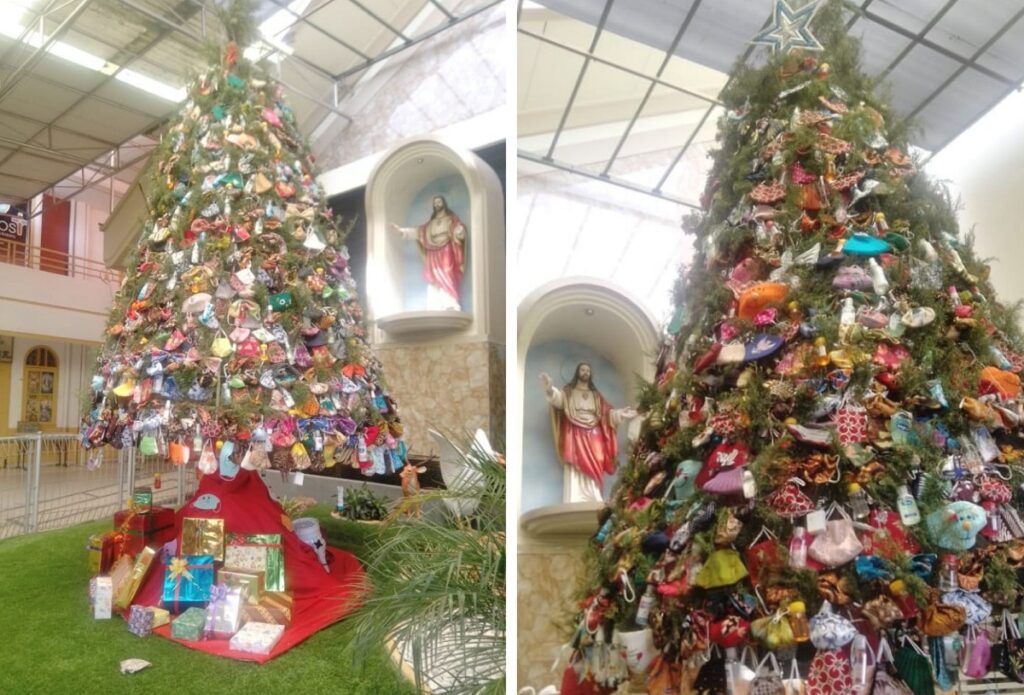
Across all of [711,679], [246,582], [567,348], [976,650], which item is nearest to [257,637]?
[246,582]

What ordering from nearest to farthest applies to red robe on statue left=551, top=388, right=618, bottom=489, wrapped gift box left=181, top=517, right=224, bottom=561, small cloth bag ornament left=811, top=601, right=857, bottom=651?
small cloth bag ornament left=811, top=601, right=857, bottom=651
red robe on statue left=551, top=388, right=618, bottom=489
wrapped gift box left=181, top=517, right=224, bottom=561

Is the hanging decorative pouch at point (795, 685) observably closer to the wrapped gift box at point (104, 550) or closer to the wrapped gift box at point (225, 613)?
the wrapped gift box at point (225, 613)

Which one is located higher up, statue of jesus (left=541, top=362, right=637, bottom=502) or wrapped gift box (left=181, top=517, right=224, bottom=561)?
statue of jesus (left=541, top=362, right=637, bottom=502)

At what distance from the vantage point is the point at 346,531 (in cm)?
284

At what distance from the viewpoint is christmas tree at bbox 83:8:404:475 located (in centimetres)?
232

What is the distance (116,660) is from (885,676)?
81.0 inches

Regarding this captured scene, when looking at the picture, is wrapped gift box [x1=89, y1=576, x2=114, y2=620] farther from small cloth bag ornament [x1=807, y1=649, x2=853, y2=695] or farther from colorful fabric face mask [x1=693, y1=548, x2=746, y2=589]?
small cloth bag ornament [x1=807, y1=649, x2=853, y2=695]

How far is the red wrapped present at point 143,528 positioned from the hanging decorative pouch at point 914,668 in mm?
2605

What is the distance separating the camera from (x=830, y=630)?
3.63 feet

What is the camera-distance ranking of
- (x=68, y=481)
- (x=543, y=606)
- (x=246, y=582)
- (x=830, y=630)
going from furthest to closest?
1. (x=68, y=481)
2. (x=246, y=582)
3. (x=543, y=606)
4. (x=830, y=630)

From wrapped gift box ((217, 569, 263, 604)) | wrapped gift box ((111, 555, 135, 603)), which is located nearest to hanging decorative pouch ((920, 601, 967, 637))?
wrapped gift box ((217, 569, 263, 604))

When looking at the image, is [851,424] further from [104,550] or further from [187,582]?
[104,550]

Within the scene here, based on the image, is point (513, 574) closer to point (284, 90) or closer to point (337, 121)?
point (337, 121)

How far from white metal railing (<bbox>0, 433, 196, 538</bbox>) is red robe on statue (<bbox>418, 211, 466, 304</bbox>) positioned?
1.35 m
